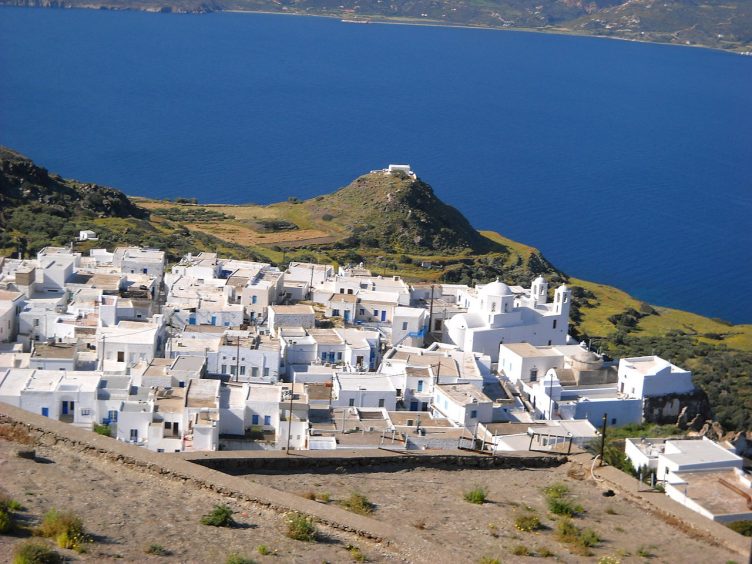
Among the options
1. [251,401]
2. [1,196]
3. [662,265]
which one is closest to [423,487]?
[251,401]

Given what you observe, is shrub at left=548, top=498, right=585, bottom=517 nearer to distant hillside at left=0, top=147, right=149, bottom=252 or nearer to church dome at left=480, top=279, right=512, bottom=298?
church dome at left=480, top=279, right=512, bottom=298

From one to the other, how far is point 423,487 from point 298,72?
5868 inches

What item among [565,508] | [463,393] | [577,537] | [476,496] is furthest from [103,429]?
[577,537]

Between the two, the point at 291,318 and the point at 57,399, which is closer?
the point at 57,399

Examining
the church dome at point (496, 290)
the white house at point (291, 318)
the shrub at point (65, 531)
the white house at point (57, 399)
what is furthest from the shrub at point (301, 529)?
the church dome at point (496, 290)

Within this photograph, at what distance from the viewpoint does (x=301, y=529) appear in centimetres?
1178

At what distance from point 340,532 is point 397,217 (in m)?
52.3

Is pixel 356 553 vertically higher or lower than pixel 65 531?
lower

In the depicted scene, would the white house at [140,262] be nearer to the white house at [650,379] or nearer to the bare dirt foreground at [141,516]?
the white house at [650,379]

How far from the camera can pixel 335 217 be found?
65.7 metres

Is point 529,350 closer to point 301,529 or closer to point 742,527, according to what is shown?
point 742,527

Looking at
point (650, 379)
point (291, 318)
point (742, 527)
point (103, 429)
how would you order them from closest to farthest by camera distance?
point (742, 527) → point (103, 429) → point (650, 379) → point (291, 318)

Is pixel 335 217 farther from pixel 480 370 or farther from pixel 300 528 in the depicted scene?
pixel 300 528

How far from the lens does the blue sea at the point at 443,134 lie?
271ft
